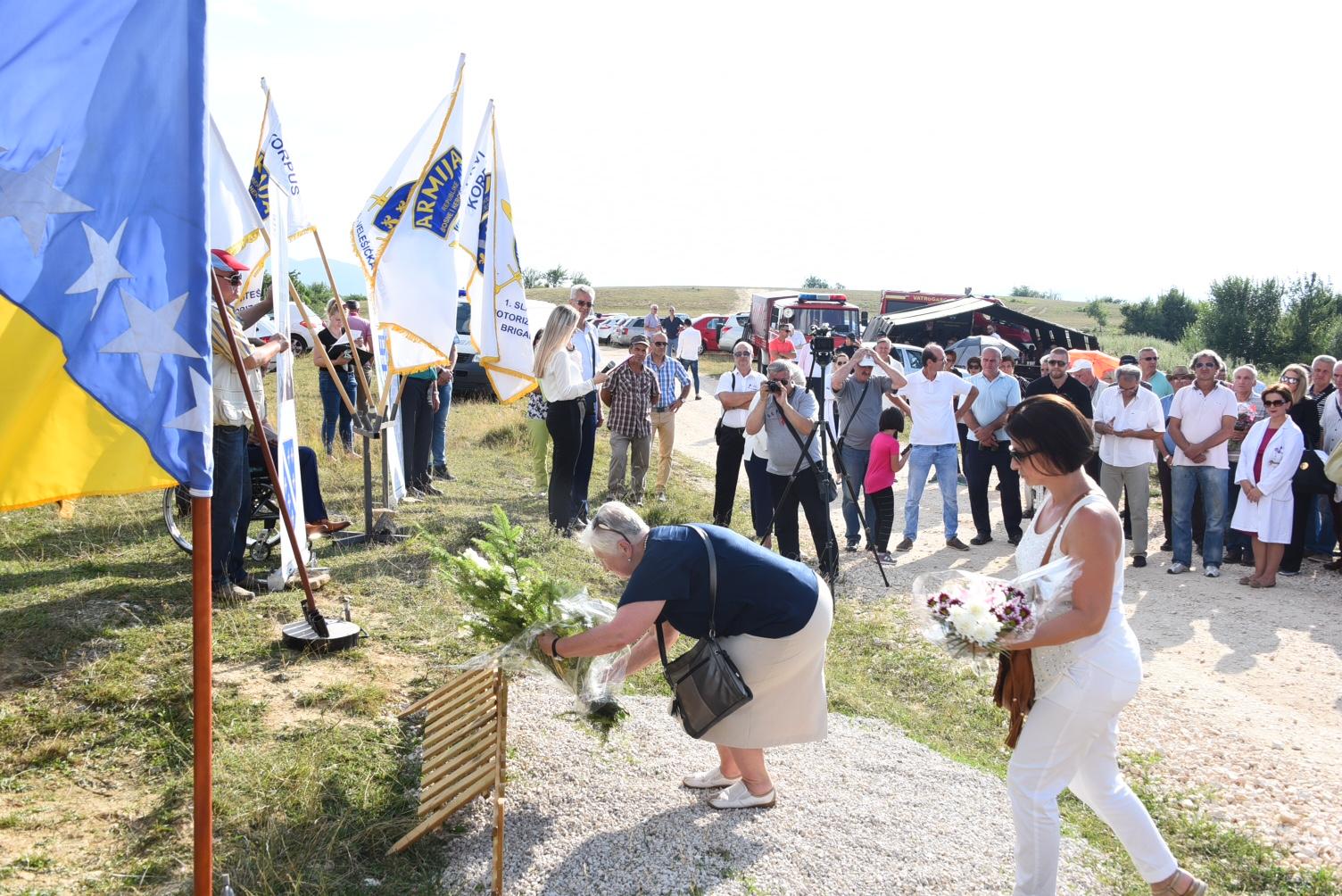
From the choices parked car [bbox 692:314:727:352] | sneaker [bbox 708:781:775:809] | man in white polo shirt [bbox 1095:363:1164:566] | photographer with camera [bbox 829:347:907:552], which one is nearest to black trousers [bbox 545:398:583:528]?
photographer with camera [bbox 829:347:907:552]

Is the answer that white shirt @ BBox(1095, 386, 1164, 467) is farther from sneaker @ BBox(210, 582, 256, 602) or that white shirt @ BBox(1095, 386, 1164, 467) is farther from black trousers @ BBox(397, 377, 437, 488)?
sneaker @ BBox(210, 582, 256, 602)

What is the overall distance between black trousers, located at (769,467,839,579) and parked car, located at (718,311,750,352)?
79.8ft

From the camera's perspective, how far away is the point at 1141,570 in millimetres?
9727

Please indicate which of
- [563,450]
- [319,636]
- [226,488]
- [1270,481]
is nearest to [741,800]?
[319,636]

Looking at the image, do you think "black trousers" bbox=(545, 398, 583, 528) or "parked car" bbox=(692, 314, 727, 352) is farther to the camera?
"parked car" bbox=(692, 314, 727, 352)

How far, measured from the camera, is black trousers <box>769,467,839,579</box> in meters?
8.31

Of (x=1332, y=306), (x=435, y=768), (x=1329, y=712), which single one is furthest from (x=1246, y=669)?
(x=1332, y=306)

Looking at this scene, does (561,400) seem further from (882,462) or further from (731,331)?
(731,331)

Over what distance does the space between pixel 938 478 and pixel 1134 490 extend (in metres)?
1.85

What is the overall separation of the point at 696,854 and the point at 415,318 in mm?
5217

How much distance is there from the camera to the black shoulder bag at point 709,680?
3883mm

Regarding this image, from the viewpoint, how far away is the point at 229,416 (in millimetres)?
5703

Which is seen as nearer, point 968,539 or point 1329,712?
point 1329,712

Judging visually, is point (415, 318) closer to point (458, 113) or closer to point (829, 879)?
point (458, 113)
